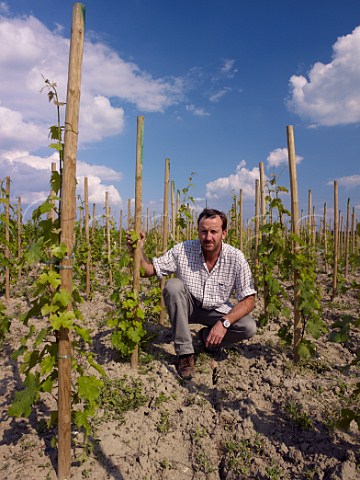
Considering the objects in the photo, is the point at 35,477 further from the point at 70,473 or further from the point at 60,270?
the point at 60,270

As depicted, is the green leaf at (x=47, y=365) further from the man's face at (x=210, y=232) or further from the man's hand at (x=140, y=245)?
the man's face at (x=210, y=232)

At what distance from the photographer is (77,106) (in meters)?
1.98

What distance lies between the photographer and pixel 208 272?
3623 millimetres

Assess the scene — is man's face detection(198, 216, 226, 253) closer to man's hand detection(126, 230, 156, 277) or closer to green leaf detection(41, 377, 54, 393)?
man's hand detection(126, 230, 156, 277)

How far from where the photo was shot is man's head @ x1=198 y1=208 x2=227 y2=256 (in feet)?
11.2

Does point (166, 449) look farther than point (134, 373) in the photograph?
No

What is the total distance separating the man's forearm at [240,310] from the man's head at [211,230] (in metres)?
0.58

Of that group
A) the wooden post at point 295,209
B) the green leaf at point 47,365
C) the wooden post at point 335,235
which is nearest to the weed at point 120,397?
the green leaf at point 47,365

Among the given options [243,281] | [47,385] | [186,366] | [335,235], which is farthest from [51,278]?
[335,235]

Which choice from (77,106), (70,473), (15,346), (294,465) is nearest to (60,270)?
(77,106)

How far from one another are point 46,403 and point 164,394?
0.99 meters

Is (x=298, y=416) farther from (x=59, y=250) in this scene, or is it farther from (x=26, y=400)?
(x=59, y=250)

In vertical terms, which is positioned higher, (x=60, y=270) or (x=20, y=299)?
(x=60, y=270)

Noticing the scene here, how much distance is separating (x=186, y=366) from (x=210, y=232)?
52.5 inches
